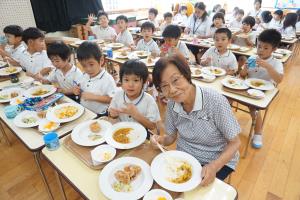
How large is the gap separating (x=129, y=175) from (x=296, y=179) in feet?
6.55

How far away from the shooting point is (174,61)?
1.10 metres

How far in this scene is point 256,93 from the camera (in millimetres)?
1969

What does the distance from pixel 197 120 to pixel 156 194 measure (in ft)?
1.67

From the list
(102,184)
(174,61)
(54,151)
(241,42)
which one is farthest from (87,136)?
(241,42)

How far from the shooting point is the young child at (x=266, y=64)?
7.32 feet

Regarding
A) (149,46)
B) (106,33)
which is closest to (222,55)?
(149,46)

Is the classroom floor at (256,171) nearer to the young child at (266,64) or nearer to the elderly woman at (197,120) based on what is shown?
the young child at (266,64)

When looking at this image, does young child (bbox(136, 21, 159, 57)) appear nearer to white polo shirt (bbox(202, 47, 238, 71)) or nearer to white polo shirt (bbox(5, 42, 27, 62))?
white polo shirt (bbox(202, 47, 238, 71))

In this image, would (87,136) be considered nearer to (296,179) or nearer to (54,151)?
(54,151)

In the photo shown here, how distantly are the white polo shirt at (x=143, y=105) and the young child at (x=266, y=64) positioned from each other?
141 centimetres

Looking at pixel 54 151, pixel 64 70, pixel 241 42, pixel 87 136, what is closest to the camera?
pixel 54 151

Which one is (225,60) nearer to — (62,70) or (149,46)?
(149,46)

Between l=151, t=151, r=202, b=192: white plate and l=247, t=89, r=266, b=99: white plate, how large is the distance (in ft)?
3.84

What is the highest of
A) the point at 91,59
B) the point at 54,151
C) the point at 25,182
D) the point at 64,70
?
the point at 91,59
